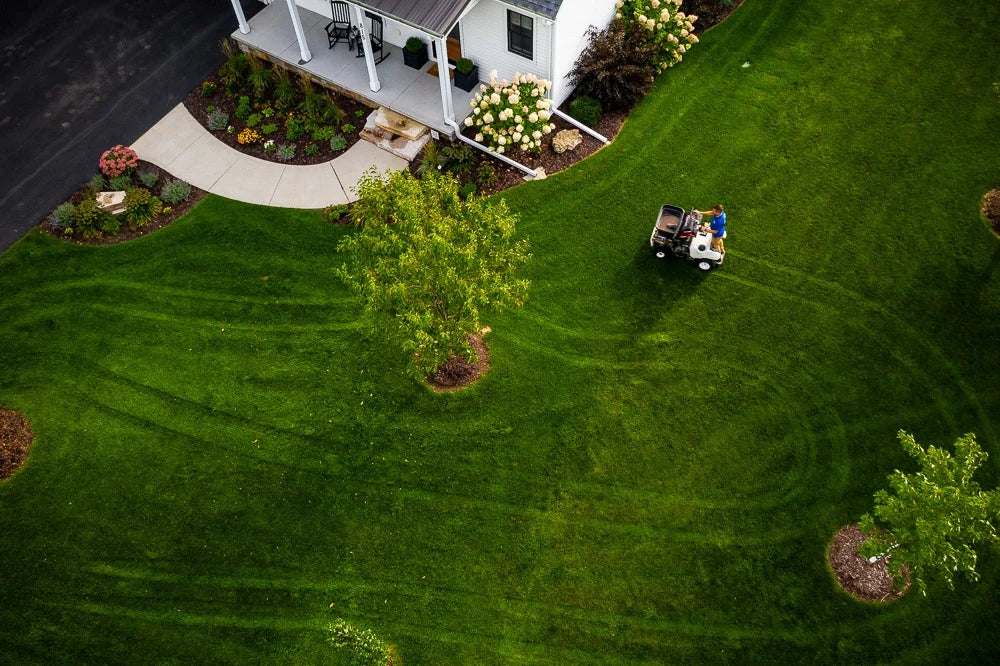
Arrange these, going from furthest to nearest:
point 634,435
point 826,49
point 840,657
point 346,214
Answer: point 826,49, point 346,214, point 634,435, point 840,657

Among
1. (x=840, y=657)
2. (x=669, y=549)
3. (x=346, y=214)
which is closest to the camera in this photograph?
(x=840, y=657)

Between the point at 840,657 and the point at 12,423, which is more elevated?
the point at 12,423

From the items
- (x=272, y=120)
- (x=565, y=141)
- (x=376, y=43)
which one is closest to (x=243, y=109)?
(x=272, y=120)

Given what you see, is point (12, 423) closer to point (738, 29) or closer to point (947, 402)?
point (947, 402)

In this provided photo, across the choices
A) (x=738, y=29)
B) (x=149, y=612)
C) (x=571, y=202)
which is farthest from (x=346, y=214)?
(x=738, y=29)

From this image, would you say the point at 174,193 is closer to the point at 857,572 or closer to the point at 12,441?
the point at 12,441

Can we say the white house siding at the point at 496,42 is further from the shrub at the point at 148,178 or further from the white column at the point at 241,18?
the shrub at the point at 148,178
